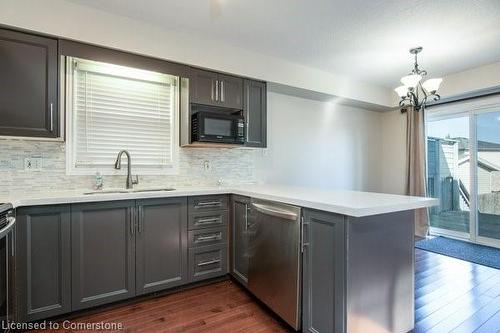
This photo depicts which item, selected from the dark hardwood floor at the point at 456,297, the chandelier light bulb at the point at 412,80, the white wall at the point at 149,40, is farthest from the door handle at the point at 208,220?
the chandelier light bulb at the point at 412,80

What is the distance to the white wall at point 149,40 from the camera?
207cm

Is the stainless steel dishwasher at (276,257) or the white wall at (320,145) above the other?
the white wall at (320,145)

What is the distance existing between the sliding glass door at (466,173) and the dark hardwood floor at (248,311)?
1.64 metres

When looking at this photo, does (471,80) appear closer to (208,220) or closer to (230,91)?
(230,91)

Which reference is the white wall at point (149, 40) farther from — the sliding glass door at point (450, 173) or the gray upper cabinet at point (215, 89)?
the sliding glass door at point (450, 173)

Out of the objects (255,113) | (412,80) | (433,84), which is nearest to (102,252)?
(255,113)

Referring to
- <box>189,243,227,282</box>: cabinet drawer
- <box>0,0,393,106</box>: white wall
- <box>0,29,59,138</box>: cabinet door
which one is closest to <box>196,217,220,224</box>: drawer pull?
<box>189,243,227,282</box>: cabinet drawer

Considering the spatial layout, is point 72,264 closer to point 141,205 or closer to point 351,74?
point 141,205

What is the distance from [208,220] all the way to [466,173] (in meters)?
4.22

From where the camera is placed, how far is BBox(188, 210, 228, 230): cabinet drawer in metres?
2.53

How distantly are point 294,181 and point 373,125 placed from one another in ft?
7.35

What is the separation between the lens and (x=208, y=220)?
8.63ft

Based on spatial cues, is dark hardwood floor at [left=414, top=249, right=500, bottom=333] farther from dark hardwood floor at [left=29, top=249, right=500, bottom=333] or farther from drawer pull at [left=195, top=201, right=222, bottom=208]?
drawer pull at [left=195, top=201, right=222, bottom=208]

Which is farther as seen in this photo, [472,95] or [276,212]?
[472,95]
